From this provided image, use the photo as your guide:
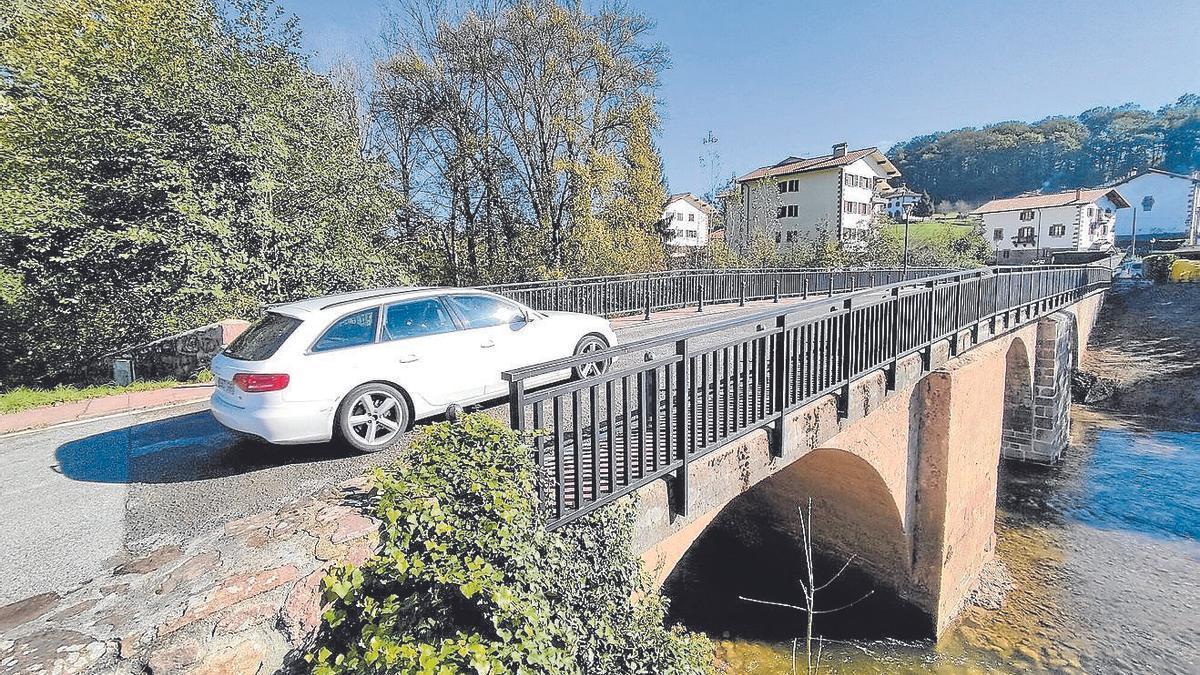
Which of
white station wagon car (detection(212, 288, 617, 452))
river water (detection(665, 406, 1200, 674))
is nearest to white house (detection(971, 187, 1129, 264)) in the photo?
river water (detection(665, 406, 1200, 674))

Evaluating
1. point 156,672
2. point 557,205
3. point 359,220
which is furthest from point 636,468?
point 557,205

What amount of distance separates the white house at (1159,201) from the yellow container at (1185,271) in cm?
3361

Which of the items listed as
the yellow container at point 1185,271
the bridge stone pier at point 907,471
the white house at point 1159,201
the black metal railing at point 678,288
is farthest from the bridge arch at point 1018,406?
the white house at point 1159,201

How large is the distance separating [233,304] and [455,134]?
1505 centimetres

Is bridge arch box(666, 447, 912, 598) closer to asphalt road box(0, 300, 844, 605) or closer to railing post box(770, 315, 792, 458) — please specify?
railing post box(770, 315, 792, 458)

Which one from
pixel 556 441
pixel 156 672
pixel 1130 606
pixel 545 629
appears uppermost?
pixel 556 441

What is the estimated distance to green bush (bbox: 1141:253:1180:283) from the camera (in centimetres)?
3197

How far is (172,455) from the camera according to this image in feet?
16.1

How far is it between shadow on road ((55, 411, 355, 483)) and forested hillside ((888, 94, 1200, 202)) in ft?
363

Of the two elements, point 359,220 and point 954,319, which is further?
point 359,220

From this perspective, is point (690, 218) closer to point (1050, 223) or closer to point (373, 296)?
point (1050, 223)

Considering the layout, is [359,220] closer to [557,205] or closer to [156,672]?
[557,205]

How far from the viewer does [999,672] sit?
7.99 m

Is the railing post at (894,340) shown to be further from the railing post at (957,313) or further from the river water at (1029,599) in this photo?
the river water at (1029,599)
